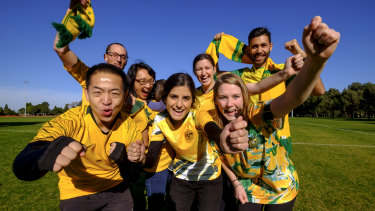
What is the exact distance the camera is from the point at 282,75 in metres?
2.21

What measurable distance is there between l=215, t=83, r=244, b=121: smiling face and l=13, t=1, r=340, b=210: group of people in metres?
0.01

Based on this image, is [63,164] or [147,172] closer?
[63,164]

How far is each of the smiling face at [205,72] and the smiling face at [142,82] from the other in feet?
3.16

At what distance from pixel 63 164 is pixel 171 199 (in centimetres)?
182

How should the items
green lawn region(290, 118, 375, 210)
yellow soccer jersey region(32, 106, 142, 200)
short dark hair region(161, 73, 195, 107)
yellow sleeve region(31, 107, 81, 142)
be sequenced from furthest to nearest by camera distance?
green lawn region(290, 118, 375, 210)
short dark hair region(161, 73, 195, 107)
yellow soccer jersey region(32, 106, 142, 200)
yellow sleeve region(31, 107, 81, 142)

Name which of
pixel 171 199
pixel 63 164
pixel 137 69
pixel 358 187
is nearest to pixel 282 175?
pixel 171 199

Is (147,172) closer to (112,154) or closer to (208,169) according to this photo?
(208,169)

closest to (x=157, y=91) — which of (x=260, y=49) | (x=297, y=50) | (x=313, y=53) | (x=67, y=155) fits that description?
(x=260, y=49)

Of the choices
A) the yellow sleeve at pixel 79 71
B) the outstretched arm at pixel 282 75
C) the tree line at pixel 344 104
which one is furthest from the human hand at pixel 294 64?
the tree line at pixel 344 104

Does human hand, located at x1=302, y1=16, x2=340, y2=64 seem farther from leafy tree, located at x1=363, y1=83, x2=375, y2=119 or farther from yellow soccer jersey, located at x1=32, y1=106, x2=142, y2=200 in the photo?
leafy tree, located at x1=363, y1=83, x2=375, y2=119

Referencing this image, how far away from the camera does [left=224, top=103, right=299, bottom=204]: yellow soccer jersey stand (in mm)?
2180

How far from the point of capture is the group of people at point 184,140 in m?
1.70

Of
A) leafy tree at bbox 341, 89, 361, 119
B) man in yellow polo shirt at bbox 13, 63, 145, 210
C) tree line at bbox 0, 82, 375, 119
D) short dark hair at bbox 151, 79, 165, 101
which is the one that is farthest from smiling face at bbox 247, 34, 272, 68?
leafy tree at bbox 341, 89, 361, 119

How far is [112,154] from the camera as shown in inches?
76.9
